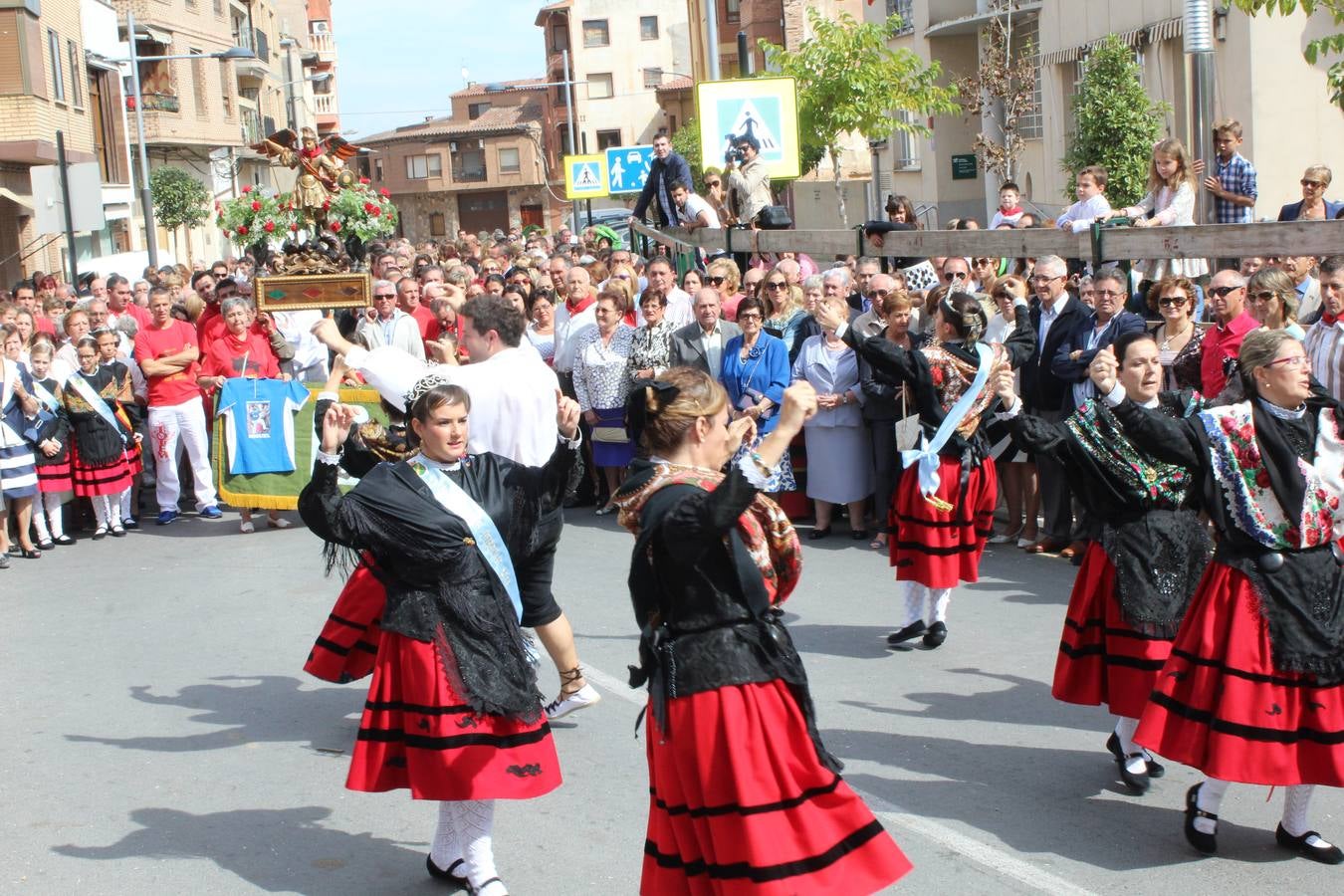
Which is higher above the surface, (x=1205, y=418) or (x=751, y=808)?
(x=1205, y=418)

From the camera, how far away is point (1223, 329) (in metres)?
8.62

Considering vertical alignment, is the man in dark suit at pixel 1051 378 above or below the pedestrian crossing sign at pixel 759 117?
below

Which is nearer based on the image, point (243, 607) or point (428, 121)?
point (243, 607)

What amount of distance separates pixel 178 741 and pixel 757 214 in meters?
8.81

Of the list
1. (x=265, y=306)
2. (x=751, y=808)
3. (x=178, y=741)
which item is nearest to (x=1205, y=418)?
(x=751, y=808)

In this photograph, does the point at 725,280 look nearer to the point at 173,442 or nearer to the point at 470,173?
the point at 173,442

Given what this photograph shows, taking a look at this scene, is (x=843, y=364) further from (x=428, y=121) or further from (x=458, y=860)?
(x=428, y=121)

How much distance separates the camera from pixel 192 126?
167ft

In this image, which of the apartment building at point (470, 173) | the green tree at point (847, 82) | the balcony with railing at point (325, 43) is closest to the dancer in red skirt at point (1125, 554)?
the green tree at point (847, 82)

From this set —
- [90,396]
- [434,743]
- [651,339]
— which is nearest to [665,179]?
[651,339]

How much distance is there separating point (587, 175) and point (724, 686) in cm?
2256

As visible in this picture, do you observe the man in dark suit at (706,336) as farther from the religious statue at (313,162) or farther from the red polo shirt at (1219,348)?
the red polo shirt at (1219,348)

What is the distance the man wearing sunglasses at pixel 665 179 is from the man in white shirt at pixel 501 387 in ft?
30.5

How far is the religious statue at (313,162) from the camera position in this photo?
1153cm
